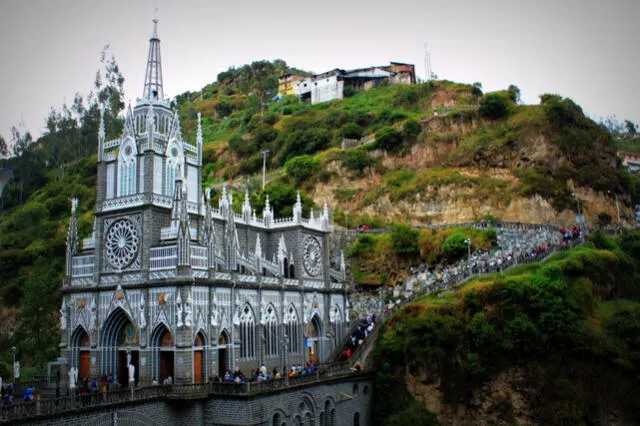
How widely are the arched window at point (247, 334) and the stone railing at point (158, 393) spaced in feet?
13.1

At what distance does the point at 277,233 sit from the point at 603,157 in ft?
126

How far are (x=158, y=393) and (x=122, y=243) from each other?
30.8 feet

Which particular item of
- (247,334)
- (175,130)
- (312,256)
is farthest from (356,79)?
(247,334)

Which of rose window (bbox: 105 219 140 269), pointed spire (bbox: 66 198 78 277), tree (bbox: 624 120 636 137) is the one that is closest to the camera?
rose window (bbox: 105 219 140 269)

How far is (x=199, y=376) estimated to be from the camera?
29.6 m

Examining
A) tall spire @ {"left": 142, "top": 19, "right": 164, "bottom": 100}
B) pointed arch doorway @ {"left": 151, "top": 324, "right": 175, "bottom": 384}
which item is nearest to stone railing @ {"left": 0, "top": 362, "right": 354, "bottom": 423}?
pointed arch doorway @ {"left": 151, "top": 324, "right": 175, "bottom": 384}

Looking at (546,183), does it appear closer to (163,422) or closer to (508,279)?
(508,279)

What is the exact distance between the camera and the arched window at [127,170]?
3338cm

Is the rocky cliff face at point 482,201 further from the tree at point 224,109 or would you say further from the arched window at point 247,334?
the tree at point 224,109

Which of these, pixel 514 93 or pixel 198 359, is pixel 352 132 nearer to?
pixel 514 93

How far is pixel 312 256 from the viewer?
136 feet

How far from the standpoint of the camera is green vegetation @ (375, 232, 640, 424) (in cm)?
3138

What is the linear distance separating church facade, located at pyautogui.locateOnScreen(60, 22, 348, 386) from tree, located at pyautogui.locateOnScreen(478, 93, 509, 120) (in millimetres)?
35716

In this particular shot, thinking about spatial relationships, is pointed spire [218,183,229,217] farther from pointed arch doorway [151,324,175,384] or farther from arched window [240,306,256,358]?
pointed arch doorway [151,324,175,384]
